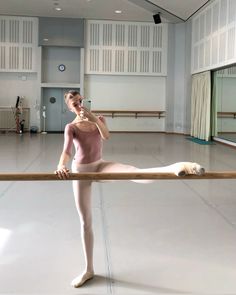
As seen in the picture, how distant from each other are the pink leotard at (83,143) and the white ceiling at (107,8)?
12653 mm

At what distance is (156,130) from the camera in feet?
64.0

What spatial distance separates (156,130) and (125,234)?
15.5m

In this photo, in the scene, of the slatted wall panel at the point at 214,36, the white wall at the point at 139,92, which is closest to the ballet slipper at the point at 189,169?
the slatted wall panel at the point at 214,36

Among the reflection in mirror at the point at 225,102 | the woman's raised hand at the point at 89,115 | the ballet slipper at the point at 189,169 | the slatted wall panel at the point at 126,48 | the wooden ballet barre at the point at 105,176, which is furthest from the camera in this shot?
the slatted wall panel at the point at 126,48

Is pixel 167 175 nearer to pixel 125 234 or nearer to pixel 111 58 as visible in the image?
pixel 125 234

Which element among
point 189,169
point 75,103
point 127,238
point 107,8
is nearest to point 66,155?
point 75,103

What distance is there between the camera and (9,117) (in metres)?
18.7

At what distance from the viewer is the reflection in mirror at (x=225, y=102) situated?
555 inches

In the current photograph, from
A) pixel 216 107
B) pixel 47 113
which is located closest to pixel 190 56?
pixel 216 107

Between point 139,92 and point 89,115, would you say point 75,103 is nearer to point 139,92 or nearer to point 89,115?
point 89,115

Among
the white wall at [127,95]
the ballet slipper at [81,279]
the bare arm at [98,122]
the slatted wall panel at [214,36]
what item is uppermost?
the slatted wall panel at [214,36]

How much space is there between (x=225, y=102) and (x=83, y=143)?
12.6m

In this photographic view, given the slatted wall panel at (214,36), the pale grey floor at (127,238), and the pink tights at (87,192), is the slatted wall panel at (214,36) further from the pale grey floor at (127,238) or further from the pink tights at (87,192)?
the pink tights at (87,192)

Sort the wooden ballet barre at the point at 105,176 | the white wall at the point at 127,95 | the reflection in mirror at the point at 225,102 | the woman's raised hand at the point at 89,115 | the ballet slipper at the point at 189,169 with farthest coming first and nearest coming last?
the white wall at the point at 127,95
the reflection in mirror at the point at 225,102
the woman's raised hand at the point at 89,115
the wooden ballet barre at the point at 105,176
the ballet slipper at the point at 189,169
